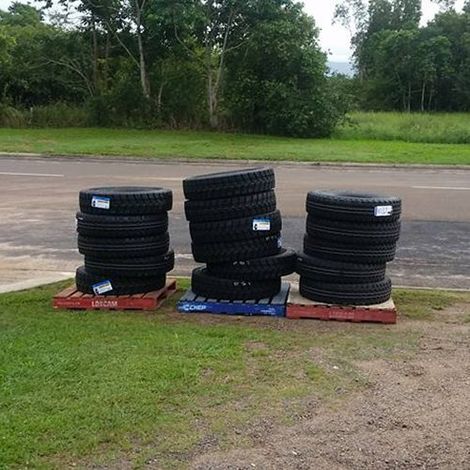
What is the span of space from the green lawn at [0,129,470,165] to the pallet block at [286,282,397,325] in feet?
53.4

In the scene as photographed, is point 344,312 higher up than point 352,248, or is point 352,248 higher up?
point 352,248

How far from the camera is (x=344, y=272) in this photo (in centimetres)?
649

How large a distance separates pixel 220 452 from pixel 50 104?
3650 cm

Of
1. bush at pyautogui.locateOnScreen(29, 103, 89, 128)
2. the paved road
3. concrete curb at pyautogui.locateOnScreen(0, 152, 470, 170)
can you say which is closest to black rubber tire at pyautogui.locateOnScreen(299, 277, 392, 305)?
the paved road

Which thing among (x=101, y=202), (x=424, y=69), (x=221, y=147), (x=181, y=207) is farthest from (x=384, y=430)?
(x=424, y=69)

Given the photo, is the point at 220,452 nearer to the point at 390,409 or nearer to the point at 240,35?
the point at 390,409

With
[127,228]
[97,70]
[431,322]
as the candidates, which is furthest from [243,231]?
[97,70]

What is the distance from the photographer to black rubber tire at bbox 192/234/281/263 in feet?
21.8

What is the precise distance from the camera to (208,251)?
673 centimetres

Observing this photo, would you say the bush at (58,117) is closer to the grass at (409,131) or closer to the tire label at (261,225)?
the grass at (409,131)

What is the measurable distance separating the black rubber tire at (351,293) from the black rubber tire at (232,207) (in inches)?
35.8

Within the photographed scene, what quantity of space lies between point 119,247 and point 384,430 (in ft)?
11.4

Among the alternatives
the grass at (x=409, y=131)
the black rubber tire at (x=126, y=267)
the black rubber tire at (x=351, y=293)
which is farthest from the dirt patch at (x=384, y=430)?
the grass at (x=409, y=131)

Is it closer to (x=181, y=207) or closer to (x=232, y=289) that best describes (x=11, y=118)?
(x=181, y=207)
